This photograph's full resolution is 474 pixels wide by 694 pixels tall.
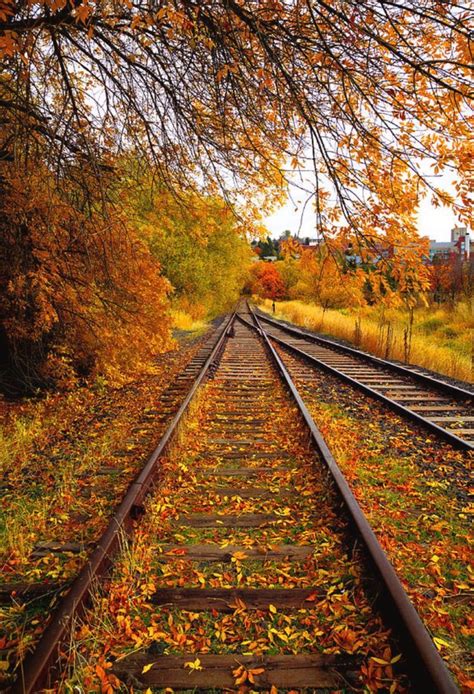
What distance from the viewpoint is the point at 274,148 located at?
17.7 feet

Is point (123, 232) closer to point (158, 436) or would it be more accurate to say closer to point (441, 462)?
point (158, 436)

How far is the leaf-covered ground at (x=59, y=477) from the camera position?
2.71 metres

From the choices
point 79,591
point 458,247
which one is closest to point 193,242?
point 79,591

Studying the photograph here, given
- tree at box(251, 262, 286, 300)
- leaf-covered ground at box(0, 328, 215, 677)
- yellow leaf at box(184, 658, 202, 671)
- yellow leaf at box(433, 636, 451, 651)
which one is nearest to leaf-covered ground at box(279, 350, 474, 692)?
yellow leaf at box(433, 636, 451, 651)

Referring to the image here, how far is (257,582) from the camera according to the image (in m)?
2.69

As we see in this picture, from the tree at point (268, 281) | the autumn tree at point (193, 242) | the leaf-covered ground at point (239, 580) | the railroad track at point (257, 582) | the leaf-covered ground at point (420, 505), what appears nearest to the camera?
the railroad track at point (257, 582)

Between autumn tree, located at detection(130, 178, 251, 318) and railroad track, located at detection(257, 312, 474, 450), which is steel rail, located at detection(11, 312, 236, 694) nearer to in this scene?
autumn tree, located at detection(130, 178, 251, 318)

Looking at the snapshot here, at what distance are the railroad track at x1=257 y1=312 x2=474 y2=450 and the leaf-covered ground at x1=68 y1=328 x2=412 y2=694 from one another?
2376 millimetres

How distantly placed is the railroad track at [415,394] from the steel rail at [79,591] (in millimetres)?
3784

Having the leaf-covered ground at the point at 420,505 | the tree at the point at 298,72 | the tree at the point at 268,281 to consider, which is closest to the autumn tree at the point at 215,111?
the tree at the point at 298,72

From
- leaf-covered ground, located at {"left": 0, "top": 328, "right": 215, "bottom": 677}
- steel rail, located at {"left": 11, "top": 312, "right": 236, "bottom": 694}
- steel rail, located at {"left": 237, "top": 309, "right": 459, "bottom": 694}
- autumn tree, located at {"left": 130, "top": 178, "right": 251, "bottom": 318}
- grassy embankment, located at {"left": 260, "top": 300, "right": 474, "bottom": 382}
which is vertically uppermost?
autumn tree, located at {"left": 130, "top": 178, "right": 251, "bottom": 318}

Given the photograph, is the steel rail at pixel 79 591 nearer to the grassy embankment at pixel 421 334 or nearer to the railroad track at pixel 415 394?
the grassy embankment at pixel 421 334

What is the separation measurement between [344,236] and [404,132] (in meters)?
1.10

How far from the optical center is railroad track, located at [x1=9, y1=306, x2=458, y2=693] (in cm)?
199
